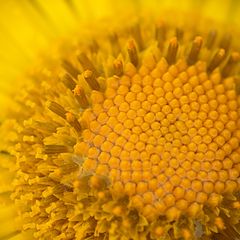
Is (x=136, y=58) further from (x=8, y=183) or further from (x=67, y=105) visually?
(x=8, y=183)

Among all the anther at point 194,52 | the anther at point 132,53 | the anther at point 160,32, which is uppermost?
the anther at point 160,32

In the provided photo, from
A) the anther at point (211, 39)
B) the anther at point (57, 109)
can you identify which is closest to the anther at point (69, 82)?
the anther at point (57, 109)

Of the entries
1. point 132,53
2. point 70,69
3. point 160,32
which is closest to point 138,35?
point 160,32

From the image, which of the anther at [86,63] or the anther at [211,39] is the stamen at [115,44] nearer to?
the anther at [86,63]

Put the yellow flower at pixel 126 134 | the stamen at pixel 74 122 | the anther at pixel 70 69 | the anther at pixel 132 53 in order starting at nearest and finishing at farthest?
the yellow flower at pixel 126 134, the stamen at pixel 74 122, the anther at pixel 132 53, the anther at pixel 70 69

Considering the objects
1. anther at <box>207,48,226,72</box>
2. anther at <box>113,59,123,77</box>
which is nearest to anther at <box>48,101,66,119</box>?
anther at <box>113,59,123,77</box>

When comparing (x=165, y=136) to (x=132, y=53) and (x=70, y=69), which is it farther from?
(x=70, y=69)

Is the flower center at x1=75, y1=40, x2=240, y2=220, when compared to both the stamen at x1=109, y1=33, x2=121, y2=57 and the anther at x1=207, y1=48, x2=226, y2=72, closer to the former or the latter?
the anther at x1=207, y1=48, x2=226, y2=72
